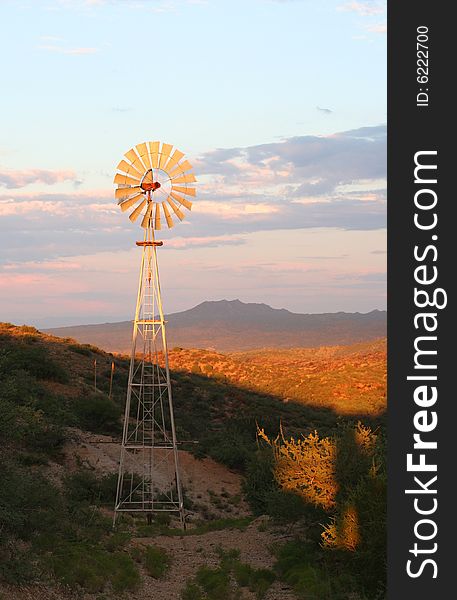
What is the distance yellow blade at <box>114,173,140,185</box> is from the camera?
31328 millimetres

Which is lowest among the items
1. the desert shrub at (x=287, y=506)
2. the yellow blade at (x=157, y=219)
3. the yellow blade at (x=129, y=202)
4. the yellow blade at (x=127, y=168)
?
the desert shrub at (x=287, y=506)

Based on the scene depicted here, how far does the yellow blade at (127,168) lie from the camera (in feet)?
103

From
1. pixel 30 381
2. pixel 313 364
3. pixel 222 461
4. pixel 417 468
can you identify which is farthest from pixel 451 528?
pixel 313 364

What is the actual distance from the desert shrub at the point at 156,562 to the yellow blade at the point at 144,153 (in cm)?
1374

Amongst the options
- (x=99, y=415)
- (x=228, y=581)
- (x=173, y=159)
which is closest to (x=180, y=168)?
(x=173, y=159)

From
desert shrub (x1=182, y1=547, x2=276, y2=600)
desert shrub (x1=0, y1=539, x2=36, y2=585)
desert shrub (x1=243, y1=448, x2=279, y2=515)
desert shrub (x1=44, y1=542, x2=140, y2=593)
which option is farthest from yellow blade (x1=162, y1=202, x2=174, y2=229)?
desert shrub (x1=0, y1=539, x2=36, y2=585)

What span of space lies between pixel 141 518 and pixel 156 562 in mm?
9897

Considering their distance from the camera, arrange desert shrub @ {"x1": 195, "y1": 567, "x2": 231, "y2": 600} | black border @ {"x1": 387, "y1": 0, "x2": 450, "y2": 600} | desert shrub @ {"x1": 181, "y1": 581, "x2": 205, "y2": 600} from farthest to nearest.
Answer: desert shrub @ {"x1": 195, "y1": 567, "x2": 231, "y2": 600}, desert shrub @ {"x1": 181, "y1": 581, "x2": 205, "y2": 600}, black border @ {"x1": 387, "y1": 0, "x2": 450, "y2": 600}

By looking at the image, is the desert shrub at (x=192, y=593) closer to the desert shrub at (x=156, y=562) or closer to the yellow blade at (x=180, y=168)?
the desert shrub at (x=156, y=562)

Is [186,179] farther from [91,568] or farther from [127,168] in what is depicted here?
[91,568]

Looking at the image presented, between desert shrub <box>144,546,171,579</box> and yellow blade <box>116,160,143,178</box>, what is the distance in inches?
529

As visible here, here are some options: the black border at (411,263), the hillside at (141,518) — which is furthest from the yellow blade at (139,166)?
the black border at (411,263)

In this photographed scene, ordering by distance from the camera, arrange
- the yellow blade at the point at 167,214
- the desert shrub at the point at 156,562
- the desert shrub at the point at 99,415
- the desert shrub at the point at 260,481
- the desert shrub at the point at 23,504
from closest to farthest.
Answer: the desert shrub at the point at 23,504 < the desert shrub at the point at 156,562 < the yellow blade at the point at 167,214 < the desert shrub at the point at 260,481 < the desert shrub at the point at 99,415

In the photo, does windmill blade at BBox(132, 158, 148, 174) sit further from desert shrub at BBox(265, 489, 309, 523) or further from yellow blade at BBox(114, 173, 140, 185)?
desert shrub at BBox(265, 489, 309, 523)
